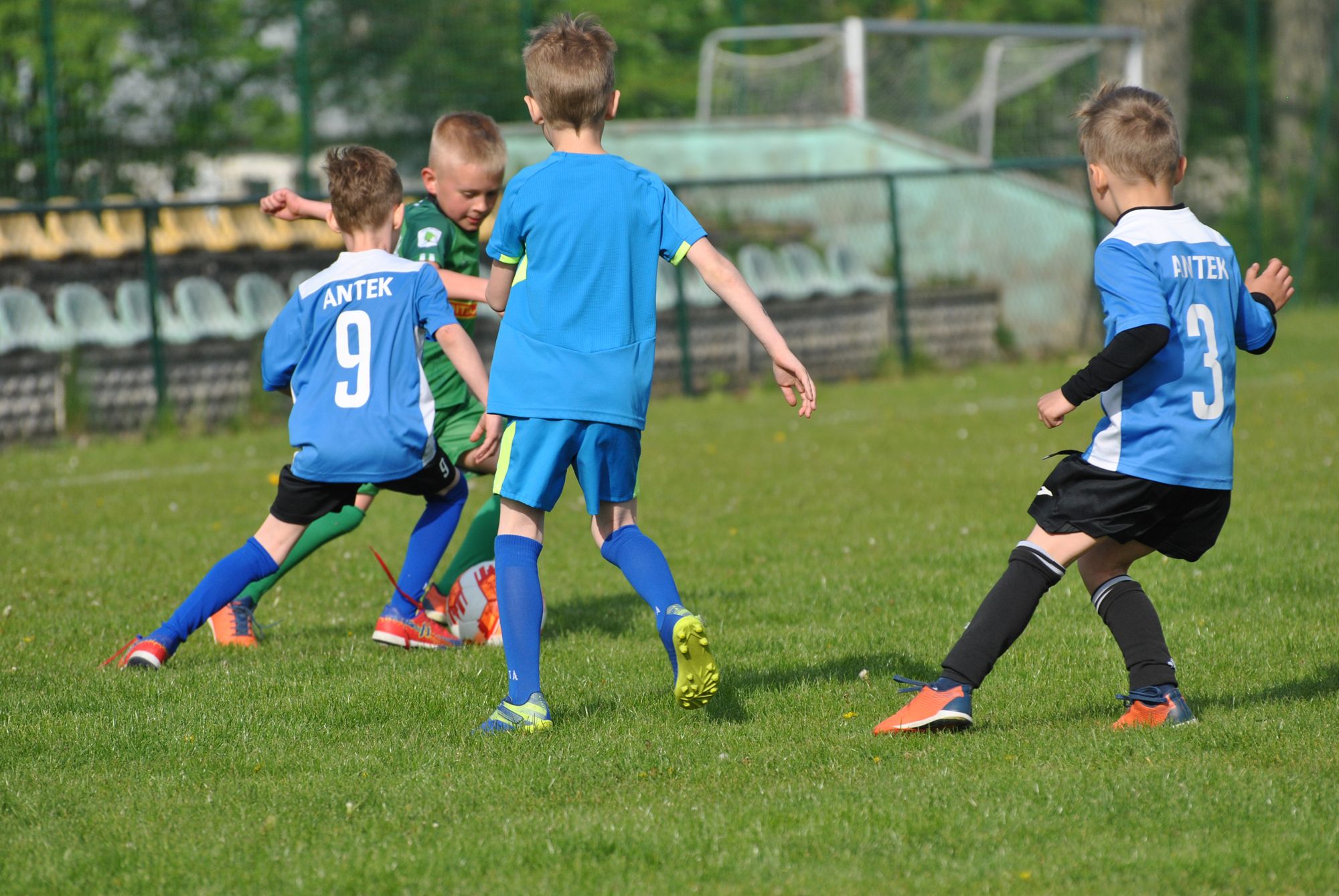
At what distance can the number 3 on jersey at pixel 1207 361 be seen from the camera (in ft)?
13.3

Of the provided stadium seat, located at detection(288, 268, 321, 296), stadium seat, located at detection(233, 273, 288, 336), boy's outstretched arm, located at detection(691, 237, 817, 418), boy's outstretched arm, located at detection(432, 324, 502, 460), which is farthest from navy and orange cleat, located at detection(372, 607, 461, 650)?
stadium seat, located at detection(288, 268, 321, 296)

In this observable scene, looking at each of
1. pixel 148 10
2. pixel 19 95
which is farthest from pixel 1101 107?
pixel 148 10

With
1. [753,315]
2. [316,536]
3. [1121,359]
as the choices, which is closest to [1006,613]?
[1121,359]

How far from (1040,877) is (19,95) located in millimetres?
14190

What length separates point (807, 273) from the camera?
643 inches

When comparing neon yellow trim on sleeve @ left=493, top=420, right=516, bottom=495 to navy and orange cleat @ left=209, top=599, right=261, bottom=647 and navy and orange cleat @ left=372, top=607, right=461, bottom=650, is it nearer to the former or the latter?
navy and orange cleat @ left=372, top=607, right=461, bottom=650

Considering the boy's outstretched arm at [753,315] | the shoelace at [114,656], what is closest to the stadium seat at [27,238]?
the shoelace at [114,656]

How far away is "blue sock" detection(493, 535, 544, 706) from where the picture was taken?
4.38m

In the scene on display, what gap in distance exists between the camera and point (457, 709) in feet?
15.4

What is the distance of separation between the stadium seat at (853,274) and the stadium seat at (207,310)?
635 cm

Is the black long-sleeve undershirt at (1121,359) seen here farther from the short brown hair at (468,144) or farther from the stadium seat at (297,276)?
the stadium seat at (297,276)

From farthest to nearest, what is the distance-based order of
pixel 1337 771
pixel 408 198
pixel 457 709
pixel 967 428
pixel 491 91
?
pixel 491 91 → pixel 408 198 → pixel 967 428 → pixel 457 709 → pixel 1337 771

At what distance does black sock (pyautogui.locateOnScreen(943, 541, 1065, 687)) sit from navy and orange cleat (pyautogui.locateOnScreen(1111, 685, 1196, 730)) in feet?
1.32

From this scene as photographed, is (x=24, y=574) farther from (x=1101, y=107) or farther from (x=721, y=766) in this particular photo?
(x=1101, y=107)
